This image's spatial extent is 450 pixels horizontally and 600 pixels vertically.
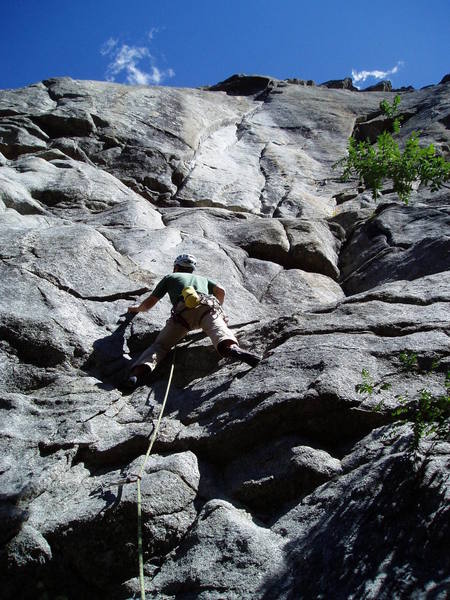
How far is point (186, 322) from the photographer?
738 cm

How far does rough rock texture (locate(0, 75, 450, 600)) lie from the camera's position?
4145 millimetres

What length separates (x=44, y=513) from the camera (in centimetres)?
486

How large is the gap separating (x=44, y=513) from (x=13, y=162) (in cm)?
1185

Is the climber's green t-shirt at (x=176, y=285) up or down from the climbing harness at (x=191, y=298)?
up

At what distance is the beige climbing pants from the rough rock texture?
0.97ft

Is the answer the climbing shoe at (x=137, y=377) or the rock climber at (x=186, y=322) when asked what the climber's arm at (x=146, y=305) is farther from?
the climbing shoe at (x=137, y=377)

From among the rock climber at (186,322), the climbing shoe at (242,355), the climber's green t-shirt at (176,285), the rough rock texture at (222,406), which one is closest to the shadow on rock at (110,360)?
the rough rock texture at (222,406)

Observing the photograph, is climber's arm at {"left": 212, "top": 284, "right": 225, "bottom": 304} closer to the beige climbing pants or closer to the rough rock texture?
the rough rock texture

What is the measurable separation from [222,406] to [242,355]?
88 cm

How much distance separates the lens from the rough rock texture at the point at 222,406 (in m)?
4.14

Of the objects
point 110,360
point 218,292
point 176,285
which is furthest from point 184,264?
point 110,360

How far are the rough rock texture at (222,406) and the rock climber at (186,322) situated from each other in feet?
0.85

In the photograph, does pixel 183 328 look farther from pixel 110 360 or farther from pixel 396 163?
pixel 396 163

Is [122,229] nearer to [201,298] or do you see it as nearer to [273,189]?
[201,298]
